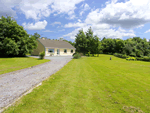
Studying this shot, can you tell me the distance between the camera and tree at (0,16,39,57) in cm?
1938

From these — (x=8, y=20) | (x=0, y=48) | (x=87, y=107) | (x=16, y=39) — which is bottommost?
(x=87, y=107)

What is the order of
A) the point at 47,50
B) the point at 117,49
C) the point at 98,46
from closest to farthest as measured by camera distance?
the point at 47,50, the point at 98,46, the point at 117,49

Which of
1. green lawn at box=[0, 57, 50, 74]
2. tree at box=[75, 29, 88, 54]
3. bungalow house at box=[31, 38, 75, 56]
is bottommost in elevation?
green lawn at box=[0, 57, 50, 74]

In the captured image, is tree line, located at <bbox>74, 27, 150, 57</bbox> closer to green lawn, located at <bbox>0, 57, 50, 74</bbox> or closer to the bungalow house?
the bungalow house

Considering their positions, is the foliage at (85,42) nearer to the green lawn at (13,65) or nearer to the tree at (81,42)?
the tree at (81,42)

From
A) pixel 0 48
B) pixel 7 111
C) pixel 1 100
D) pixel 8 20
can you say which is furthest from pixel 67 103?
pixel 8 20

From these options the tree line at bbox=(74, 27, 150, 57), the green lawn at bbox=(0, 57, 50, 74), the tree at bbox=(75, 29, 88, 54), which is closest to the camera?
the green lawn at bbox=(0, 57, 50, 74)

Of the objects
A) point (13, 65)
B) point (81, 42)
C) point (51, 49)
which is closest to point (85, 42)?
point (81, 42)

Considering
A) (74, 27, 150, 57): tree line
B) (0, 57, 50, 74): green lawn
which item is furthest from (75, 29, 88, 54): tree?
(0, 57, 50, 74): green lawn

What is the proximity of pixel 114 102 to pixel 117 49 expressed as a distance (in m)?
49.9

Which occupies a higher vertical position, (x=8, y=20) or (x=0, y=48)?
(x=8, y=20)

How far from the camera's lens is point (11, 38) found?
20.8 meters

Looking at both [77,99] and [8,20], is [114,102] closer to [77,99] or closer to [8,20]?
[77,99]

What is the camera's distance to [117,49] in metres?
49.3
